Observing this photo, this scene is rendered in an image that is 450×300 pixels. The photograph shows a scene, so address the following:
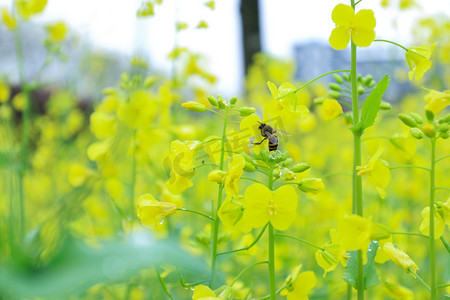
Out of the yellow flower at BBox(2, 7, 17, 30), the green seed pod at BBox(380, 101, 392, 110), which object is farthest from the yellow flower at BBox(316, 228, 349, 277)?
the yellow flower at BBox(2, 7, 17, 30)

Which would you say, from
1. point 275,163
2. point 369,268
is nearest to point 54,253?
point 275,163

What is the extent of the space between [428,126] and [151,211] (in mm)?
575

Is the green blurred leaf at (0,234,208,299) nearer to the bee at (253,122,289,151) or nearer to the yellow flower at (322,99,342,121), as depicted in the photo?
the yellow flower at (322,99,342,121)

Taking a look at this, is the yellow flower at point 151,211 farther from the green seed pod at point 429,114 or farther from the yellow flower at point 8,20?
the yellow flower at point 8,20

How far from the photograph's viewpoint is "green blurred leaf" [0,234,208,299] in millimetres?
259

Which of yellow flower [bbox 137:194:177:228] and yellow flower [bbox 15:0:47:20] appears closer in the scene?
yellow flower [bbox 137:194:177:228]

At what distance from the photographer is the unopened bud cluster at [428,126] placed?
32.5 inches

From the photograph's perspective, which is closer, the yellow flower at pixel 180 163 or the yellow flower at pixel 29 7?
the yellow flower at pixel 180 163

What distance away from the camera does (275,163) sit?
828mm

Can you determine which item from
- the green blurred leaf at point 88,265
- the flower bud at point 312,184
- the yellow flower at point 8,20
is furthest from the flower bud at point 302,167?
the yellow flower at point 8,20

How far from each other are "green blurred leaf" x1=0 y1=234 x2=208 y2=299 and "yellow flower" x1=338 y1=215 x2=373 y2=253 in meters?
0.47

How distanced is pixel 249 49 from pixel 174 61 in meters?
4.69

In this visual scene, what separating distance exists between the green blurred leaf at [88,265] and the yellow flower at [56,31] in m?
2.32

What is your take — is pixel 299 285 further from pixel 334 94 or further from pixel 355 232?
pixel 334 94
